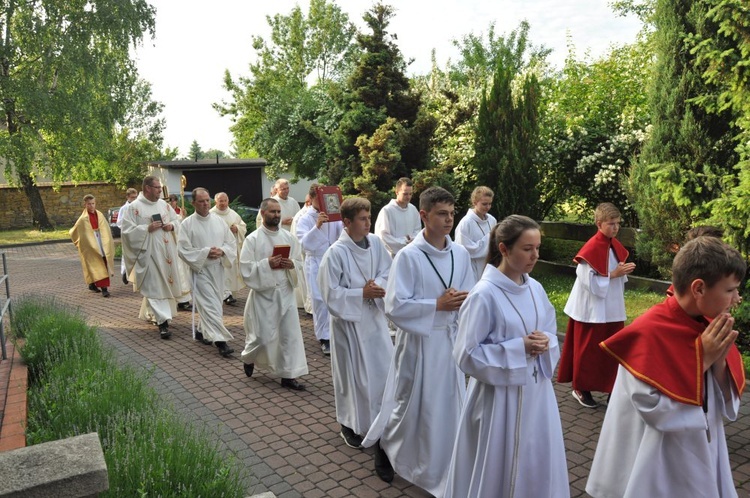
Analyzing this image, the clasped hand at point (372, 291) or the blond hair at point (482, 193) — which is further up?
the blond hair at point (482, 193)

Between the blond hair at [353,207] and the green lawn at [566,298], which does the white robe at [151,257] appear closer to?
the blond hair at [353,207]

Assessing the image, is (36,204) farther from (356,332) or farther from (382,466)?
(382,466)

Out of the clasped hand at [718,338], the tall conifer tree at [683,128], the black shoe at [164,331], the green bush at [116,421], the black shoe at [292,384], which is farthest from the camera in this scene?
the black shoe at [164,331]

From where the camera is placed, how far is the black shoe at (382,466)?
191 inches

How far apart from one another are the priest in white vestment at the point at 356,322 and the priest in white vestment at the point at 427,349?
72cm

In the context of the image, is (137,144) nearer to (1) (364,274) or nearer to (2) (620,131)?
(2) (620,131)

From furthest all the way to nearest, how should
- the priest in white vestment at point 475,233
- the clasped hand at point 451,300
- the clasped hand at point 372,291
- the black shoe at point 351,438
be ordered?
the priest in white vestment at point 475,233, the black shoe at point 351,438, the clasped hand at point 372,291, the clasped hand at point 451,300

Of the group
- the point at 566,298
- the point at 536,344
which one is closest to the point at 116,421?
the point at 536,344

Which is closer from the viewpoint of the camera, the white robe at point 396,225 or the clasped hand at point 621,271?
the clasped hand at point 621,271

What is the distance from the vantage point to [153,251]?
1017cm

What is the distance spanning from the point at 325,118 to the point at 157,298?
8835 mm

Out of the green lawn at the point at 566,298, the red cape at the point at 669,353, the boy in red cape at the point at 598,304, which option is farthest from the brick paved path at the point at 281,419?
the green lawn at the point at 566,298

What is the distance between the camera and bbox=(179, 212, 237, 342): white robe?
8719 millimetres

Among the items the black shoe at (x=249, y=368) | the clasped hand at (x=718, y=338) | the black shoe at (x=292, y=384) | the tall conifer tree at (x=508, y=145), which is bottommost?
the black shoe at (x=292, y=384)
